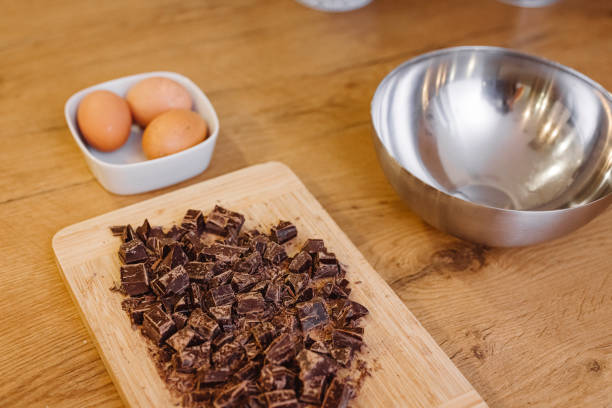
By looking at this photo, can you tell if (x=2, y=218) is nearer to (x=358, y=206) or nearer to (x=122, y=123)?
(x=122, y=123)

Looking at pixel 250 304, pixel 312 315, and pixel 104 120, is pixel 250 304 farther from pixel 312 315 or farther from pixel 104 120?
pixel 104 120

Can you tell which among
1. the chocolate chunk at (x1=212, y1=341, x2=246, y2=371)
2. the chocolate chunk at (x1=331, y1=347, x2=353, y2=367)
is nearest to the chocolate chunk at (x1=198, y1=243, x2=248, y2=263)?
the chocolate chunk at (x1=212, y1=341, x2=246, y2=371)

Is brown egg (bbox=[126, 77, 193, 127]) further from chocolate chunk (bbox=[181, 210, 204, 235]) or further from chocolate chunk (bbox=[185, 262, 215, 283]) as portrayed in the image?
chocolate chunk (bbox=[185, 262, 215, 283])

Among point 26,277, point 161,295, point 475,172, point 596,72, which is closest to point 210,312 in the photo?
point 161,295

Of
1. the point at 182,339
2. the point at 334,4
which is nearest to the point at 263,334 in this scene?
the point at 182,339

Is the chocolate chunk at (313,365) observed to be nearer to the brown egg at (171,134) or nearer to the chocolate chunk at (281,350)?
the chocolate chunk at (281,350)

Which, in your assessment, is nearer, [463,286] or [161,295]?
[161,295]
